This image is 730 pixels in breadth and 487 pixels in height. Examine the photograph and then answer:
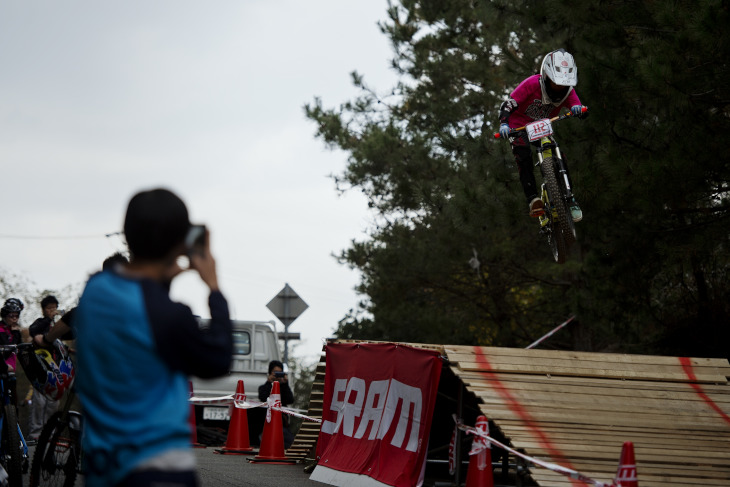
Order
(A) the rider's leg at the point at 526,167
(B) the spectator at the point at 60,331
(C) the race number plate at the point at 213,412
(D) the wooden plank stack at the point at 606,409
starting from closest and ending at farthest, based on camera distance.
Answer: (B) the spectator at the point at 60,331
(D) the wooden plank stack at the point at 606,409
(A) the rider's leg at the point at 526,167
(C) the race number plate at the point at 213,412

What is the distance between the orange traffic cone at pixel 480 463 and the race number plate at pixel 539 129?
3366 millimetres

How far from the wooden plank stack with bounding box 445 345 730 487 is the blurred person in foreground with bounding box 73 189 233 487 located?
4843mm

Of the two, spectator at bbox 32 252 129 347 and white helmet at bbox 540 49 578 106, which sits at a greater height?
white helmet at bbox 540 49 578 106

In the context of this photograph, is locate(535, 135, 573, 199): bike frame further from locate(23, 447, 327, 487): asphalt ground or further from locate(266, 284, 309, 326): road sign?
locate(266, 284, 309, 326): road sign

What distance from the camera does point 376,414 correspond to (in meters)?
10.6

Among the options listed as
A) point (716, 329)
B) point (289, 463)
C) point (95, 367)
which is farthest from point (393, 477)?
point (716, 329)

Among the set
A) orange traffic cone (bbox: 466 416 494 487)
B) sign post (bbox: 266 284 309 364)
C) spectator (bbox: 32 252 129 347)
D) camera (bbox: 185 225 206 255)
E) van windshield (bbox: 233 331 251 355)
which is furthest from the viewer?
sign post (bbox: 266 284 309 364)

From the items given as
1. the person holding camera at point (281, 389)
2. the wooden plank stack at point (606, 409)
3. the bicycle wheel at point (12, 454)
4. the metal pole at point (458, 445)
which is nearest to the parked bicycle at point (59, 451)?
the bicycle wheel at point (12, 454)

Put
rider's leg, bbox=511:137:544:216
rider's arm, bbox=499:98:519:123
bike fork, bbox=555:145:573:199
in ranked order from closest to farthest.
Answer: bike fork, bbox=555:145:573:199
rider's arm, bbox=499:98:519:123
rider's leg, bbox=511:137:544:216

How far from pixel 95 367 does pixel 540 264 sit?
19.2 metres

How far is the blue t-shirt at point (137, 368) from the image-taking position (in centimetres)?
302

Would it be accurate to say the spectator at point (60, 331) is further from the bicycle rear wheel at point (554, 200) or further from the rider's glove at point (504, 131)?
the bicycle rear wheel at point (554, 200)

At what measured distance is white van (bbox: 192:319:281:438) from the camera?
17.9m

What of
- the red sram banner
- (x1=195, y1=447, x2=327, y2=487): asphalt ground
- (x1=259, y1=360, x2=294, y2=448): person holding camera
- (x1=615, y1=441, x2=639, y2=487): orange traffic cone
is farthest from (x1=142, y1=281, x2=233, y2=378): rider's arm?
(x1=259, y1=360, x2=294, y2=448): person holding camera
